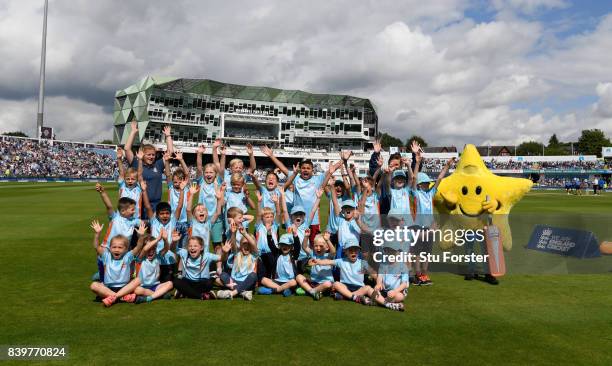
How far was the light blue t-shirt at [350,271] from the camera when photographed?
6.69 metres

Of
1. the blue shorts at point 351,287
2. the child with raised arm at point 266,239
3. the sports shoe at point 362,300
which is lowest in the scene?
the sports shoe at point 362,300

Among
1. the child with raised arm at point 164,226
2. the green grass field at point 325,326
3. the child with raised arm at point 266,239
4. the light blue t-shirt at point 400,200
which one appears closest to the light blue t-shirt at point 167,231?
the child with raised arm at point 164,226

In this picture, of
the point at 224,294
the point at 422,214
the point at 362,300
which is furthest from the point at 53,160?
the point at 362,300

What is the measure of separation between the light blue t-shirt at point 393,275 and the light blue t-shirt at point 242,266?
2.10m

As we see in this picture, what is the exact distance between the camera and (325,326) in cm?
530

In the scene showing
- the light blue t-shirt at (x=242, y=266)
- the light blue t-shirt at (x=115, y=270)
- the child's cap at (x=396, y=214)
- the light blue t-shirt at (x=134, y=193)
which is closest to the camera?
the light blue t-shirt at (x=115, y=270)

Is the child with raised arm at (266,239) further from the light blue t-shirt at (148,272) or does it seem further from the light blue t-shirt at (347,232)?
the light blue t-shirt at (148,272)

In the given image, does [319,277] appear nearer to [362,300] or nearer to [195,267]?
[362,300]

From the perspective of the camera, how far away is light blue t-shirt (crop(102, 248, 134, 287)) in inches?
247

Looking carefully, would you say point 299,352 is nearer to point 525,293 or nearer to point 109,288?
point 109,288

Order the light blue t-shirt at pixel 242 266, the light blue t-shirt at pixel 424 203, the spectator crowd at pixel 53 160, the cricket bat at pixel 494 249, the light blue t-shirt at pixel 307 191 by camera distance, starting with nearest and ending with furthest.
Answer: the light blue t-shirt at pixel 242 266 < the cricket bat at pixel 494 249 < the light blue t-shirt at pixel 307 191 < the light blue t-shirt at pixel 424 203 < the spectator crowd at pixel 53 160

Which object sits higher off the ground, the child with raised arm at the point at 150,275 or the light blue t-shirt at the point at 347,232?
the light blue t-shirt at the point at 347,232

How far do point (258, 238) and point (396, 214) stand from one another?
2.58m

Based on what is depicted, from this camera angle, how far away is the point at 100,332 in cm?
497
